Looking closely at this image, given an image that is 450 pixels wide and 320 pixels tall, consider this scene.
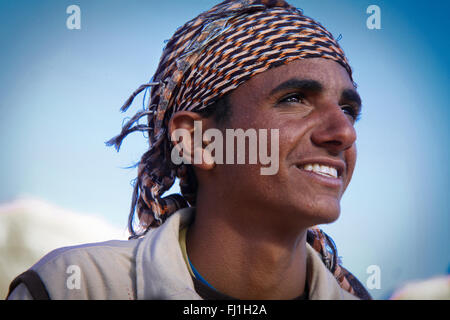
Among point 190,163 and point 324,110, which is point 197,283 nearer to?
point 190,163

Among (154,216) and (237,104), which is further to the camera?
(154,216)

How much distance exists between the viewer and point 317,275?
266cm

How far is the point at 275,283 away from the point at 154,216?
3.54 ft

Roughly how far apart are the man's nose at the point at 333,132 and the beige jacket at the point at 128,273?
81 cm

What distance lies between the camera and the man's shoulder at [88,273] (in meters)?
2.36

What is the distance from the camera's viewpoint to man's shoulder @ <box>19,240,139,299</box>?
2359 millimetres

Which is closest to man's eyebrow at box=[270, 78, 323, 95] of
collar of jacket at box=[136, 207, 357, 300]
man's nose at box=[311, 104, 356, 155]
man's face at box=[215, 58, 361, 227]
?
man's face at box=[215, 58, 361, 227]

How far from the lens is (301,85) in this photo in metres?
2.56

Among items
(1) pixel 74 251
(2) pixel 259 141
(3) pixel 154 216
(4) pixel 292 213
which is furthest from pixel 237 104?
(1) pixel 74 251

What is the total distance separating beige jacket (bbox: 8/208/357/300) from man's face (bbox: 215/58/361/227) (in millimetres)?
464

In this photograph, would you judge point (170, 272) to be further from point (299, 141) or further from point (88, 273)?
point (299, 141)

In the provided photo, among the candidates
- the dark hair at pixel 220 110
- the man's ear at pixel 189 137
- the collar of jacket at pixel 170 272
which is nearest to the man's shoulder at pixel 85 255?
the collar of jacket at pixel 170 272

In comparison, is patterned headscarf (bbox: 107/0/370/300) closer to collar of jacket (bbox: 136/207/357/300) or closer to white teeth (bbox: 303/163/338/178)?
collar of jacket (bbox: 136/207/357/300)

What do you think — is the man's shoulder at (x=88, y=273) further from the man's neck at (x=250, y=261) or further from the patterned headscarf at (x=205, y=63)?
the patterned headscarf at (x=205, y=63)
